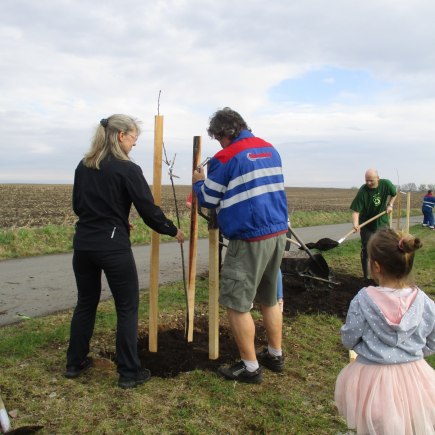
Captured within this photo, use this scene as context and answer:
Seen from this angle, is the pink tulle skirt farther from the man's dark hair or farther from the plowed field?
the plowed field

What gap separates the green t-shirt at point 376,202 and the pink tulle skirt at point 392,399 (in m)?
4.93

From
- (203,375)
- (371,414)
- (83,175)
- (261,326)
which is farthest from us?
(261,326)

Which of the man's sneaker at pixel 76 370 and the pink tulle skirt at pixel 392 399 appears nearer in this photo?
the pink tulle skirt at pixel 392 399

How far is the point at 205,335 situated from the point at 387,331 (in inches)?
106

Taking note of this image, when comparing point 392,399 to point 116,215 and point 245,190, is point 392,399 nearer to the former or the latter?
point 245,190

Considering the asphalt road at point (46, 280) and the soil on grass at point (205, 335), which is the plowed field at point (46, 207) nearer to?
the asphalt road at point (46, 280)

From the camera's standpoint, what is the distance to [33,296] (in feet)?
21.7

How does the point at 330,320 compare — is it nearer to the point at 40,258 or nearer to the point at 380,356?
the point at 380,356

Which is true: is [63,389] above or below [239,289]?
below

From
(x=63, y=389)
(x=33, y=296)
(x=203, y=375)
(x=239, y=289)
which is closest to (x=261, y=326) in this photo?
(x=203, y=375)

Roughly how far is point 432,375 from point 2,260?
903 cm

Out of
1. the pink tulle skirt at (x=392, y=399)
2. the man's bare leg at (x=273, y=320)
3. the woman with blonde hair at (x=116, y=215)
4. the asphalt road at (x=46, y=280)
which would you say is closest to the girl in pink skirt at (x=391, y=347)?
the pink tulle skirt at (x=392, y=399)

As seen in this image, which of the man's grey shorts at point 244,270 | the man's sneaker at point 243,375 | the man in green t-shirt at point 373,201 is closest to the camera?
the man's grey shorts at point 244,270

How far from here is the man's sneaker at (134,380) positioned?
344 cm
